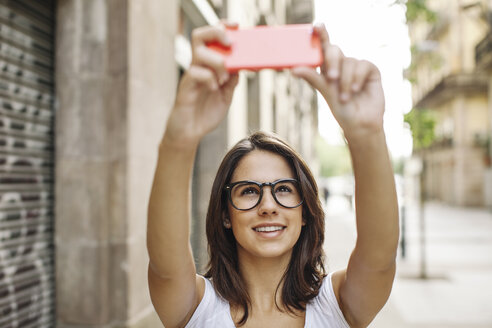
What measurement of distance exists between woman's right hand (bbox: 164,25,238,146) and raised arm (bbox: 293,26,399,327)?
0.24m

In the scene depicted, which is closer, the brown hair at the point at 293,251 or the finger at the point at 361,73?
the finger at the point at 361,73

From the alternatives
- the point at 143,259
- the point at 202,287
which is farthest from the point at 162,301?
the point at 143,259

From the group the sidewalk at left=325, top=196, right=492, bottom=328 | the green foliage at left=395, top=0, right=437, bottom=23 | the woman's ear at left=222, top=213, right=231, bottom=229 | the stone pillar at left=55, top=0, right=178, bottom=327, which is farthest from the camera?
the green foliage at left=395, top=0, right=437, bottom=23

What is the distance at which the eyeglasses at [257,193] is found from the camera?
6.15 ft

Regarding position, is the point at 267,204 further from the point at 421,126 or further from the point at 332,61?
the point at 421,126

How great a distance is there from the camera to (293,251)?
2.14 metres

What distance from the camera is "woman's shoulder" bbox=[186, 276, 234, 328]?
1.85 metres

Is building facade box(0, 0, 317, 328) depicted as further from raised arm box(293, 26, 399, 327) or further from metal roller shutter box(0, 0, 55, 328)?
raised arm box(293, 26, 399, 327)

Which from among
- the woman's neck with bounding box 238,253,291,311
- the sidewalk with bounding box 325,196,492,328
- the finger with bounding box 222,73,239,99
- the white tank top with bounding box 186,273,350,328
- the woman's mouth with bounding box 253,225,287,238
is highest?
the finger with bounding box 222,73,239,99

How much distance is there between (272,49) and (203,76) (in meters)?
0.21

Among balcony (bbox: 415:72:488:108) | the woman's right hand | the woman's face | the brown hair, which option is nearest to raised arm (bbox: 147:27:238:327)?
the woman's right hand

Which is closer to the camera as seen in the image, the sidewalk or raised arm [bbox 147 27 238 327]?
raised arm [bbox 147 27 238 327]

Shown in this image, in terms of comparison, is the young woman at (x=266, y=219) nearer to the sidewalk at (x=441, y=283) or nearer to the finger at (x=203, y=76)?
the finger at (x=203, y=76)

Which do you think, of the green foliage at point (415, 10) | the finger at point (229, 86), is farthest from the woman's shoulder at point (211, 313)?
the green foliage at point (415, 10)
